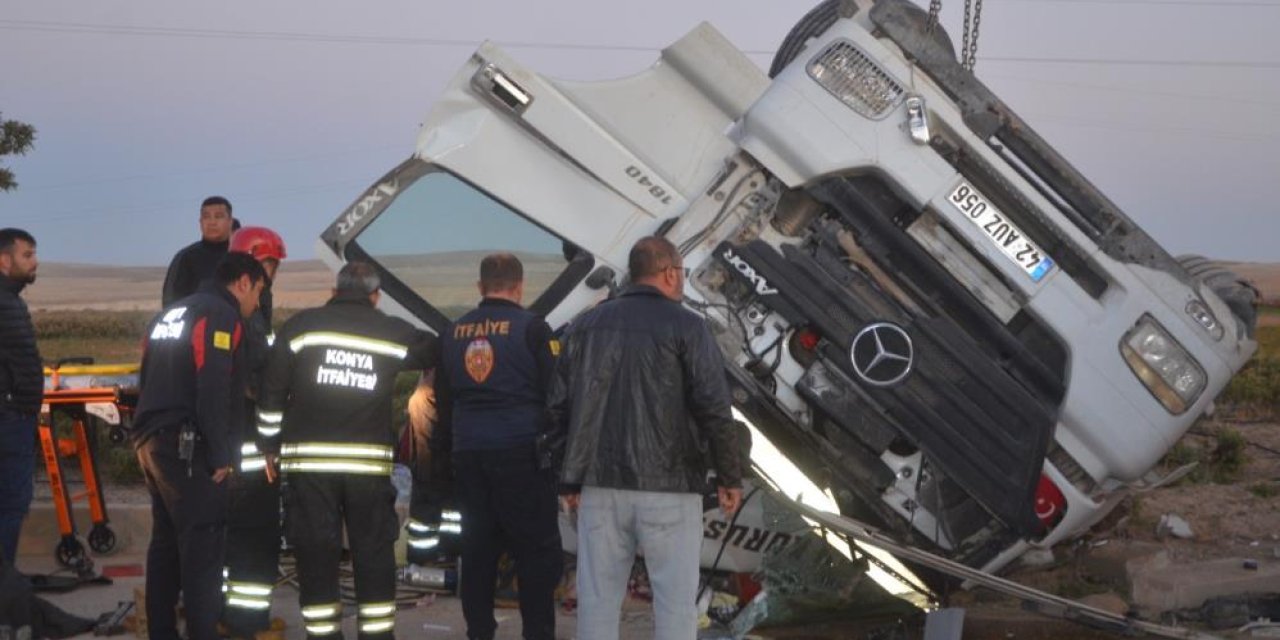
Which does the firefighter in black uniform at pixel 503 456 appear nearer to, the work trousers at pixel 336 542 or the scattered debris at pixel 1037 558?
the work trousers at pixel 336 542

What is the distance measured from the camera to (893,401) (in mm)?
6637

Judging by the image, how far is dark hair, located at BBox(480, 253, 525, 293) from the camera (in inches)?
262

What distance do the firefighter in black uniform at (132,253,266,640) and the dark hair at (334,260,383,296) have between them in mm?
456

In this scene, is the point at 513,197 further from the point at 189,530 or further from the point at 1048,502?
the point at 1048,502

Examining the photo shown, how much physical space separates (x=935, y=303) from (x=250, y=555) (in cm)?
304

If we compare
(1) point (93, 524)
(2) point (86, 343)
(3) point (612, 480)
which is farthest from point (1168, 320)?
(2) point (86, 343)

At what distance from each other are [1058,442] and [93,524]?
5.27 metres

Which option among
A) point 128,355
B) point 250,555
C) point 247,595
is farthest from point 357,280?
point 128,355

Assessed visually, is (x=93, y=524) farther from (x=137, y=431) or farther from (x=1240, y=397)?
(x=1240, y=397)

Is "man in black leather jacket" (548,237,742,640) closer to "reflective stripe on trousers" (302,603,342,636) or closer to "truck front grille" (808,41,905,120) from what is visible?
"reflective stripe on trousers" (302,603,342,636)

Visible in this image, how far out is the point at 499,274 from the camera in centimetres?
666

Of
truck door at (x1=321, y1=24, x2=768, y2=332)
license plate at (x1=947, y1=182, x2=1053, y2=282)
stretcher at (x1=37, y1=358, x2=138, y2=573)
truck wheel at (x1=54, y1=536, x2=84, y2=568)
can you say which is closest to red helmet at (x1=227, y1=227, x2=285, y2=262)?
truck door at (x1=321, y1=24, x2=768, y2=332)

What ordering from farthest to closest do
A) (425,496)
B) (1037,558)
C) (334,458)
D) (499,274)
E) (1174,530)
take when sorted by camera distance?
(1174,530) < (425,496) < (1037,558) < (499,274) < (334,458)

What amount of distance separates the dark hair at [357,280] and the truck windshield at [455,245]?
118cm
